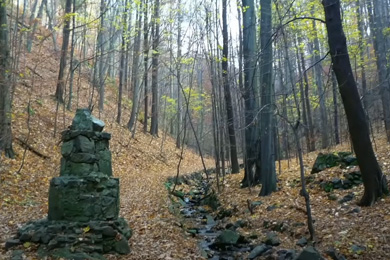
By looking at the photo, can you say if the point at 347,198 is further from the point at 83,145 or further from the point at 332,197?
the point at 83,145

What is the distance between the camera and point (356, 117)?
791 centimetres

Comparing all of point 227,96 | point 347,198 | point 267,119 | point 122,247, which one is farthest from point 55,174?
point 347,198

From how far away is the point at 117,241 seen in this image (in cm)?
689

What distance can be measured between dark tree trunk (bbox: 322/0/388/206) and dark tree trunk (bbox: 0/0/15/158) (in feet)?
35.0

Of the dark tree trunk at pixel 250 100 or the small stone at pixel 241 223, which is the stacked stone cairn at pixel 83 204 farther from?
the dark tree trunk at pixel 250 100

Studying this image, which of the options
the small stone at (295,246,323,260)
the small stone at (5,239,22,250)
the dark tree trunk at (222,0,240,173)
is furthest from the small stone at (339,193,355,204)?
the small stone at (5,239,22,250)

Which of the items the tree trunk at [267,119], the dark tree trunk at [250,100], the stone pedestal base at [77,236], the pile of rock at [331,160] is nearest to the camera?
the stone pedestal base at [77,236]

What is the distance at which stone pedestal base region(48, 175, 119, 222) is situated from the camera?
23.2 feet

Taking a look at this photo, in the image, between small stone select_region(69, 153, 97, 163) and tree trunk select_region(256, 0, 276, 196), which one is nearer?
small stone select_region(69, 153, 97, 163)

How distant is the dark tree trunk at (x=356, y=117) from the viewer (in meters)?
7.89

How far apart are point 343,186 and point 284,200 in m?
1.85

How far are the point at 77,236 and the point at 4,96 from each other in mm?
7813

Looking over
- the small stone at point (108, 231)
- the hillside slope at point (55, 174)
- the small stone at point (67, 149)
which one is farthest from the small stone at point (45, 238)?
the small stone at point (67, 149)

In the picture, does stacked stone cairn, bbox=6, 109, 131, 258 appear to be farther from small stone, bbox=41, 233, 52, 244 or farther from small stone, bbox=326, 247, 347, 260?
small stone, bbox=326, 247, 347, 260
